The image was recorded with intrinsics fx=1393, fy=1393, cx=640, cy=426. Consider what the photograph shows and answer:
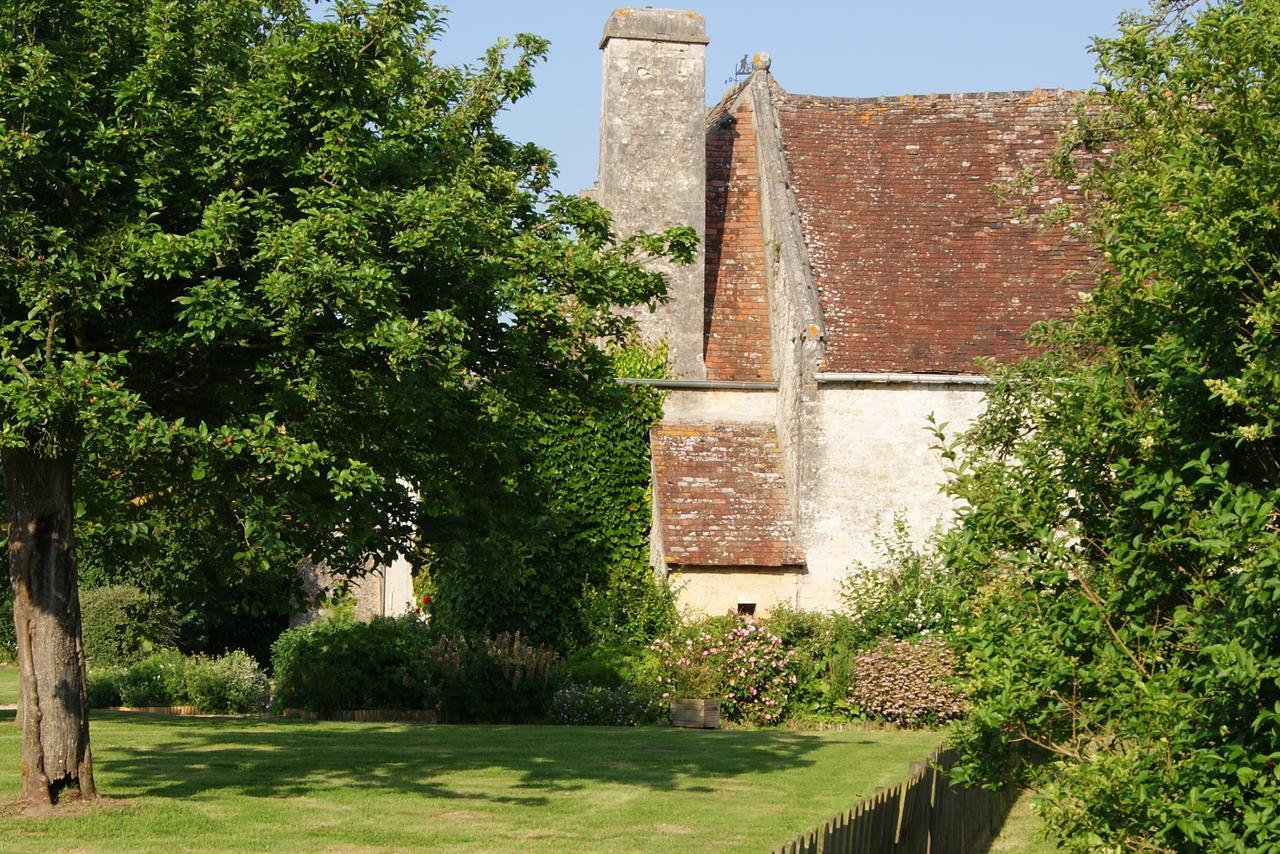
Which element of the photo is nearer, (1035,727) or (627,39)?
(1035,727)

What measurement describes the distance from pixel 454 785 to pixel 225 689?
366 inches

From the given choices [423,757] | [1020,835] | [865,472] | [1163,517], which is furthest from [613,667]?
[1163,517]

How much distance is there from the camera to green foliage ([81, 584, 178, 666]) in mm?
25250

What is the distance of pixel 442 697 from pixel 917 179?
11930 millimetres

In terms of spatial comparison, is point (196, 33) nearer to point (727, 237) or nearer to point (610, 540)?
point (610, 540)

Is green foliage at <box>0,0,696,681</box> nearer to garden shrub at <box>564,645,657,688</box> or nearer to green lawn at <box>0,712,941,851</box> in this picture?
green lawn at <box>0,712,941,851</box>

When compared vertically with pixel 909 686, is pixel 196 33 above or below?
above

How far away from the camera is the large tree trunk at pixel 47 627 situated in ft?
34.6

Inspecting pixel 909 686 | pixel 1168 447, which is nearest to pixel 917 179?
pixel 909 686

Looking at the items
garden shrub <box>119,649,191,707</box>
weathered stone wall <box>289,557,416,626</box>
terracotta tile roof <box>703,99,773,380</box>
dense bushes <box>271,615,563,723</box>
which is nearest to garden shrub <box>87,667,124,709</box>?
garden shrub <box>119,649,191,707</box>

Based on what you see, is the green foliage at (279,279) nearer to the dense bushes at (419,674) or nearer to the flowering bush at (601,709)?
the dense bushes at (419,674)

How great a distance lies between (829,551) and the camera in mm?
20906

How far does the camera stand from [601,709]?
1862cm

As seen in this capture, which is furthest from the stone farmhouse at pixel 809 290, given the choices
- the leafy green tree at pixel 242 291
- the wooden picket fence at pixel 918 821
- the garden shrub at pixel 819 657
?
the leafy green tree at pixel 242 291
